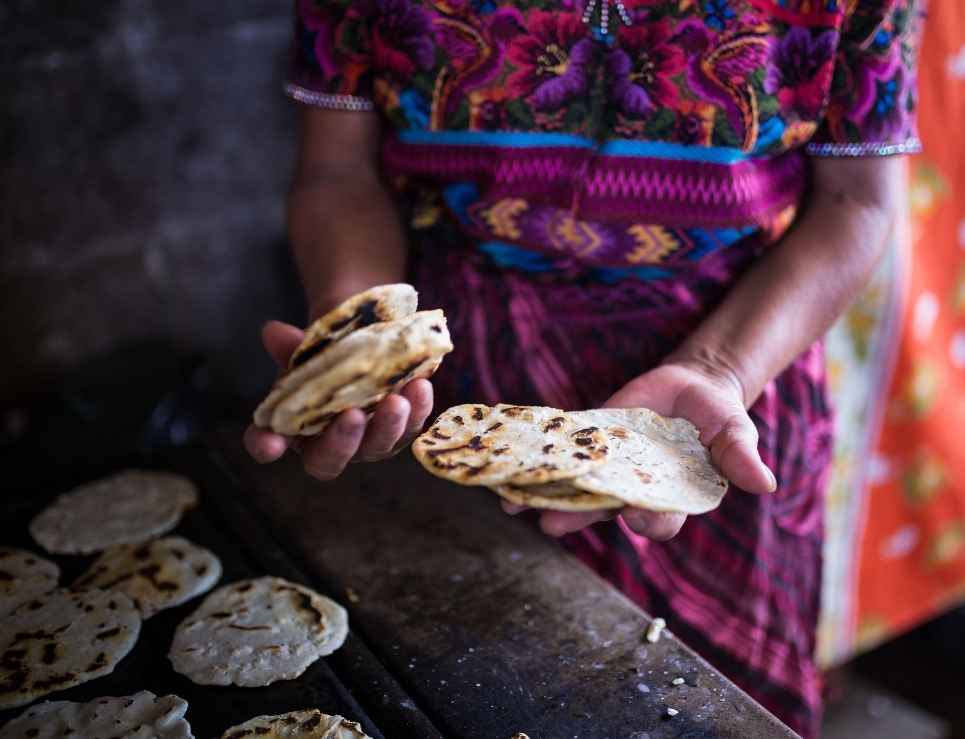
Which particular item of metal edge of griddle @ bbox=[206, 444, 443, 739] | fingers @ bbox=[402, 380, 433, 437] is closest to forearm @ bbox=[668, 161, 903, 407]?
fingers @ bbox=[402, 380, 433, 437]

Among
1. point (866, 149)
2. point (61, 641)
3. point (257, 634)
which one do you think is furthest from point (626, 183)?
point (61, 641)

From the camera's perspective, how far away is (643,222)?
157cm

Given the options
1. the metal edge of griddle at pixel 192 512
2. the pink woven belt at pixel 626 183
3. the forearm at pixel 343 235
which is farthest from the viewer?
the forearm at pixel 343 235

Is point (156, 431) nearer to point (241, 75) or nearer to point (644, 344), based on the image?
point (241, 75)

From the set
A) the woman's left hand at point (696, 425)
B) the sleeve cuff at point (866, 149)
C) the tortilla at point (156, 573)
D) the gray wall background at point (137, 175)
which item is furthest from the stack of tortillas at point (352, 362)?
the gray wall background at point (137, 175)

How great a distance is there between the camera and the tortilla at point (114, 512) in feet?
5.91

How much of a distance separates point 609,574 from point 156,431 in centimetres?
168

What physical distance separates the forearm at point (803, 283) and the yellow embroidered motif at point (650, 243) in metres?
0.14

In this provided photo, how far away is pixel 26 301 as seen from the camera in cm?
282

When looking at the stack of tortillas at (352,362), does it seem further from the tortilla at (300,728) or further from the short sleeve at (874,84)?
the short sleeve at (874,84)

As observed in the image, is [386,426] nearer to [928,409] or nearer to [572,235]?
[572,235]

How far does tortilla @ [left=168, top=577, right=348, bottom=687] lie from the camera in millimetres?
1451

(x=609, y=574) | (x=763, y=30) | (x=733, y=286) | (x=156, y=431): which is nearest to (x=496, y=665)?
(x=609, y=574)

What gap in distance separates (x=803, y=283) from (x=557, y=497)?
63 centimetres
